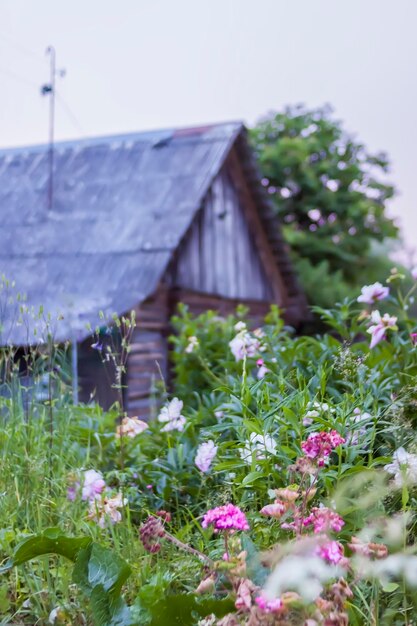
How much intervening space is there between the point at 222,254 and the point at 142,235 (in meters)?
2.20

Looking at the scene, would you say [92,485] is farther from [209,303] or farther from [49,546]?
[209,303]

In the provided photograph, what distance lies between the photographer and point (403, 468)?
228 centimetres

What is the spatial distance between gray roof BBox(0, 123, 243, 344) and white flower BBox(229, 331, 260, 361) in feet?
17.7

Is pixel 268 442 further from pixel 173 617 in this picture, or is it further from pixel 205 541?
pixel 173 617

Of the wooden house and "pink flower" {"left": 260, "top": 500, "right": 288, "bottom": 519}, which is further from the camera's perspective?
the wooden house

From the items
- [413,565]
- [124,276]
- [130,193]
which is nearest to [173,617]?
[413,565]

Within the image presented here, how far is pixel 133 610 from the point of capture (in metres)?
2.25

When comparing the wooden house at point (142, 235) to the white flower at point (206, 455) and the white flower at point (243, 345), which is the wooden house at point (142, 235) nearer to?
the white flower at point (243, 345)

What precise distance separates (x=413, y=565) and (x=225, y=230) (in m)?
11.5

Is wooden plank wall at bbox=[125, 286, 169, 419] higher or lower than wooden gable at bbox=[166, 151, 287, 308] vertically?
lower

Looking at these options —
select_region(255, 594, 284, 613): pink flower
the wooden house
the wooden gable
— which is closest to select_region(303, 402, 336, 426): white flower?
select_region(255, 594, 284, 613): pink flower

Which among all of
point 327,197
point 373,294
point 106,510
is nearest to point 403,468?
point 106,510

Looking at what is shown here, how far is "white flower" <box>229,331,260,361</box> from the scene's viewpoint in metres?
3.64

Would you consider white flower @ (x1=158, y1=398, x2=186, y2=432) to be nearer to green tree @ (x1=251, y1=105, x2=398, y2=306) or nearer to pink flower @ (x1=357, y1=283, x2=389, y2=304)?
pink flower @ (x1=357, y1=283, x2=389, y2=304)
